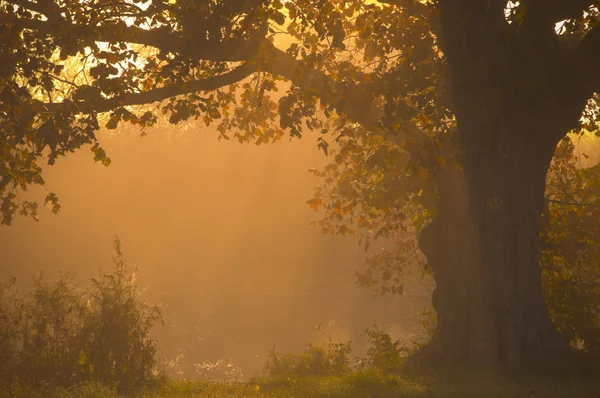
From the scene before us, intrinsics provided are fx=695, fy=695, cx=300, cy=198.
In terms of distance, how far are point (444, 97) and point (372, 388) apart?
17.8 feet

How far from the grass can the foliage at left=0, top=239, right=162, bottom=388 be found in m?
0.83

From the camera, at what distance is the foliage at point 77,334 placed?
12.9 metres

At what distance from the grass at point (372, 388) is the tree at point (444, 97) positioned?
1.37 m

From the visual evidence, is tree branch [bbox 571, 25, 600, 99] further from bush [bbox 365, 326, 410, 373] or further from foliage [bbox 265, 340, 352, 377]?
foliage [bbox 265, 340, 352, 377]

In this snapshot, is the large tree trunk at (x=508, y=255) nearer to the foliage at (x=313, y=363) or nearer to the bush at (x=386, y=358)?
the bush at (x=386, y=358)

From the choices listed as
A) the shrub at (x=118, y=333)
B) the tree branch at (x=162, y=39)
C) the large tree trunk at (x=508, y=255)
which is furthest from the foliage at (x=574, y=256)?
the shrub at (x=118, y=333)

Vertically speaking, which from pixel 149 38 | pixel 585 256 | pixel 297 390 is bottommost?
pixel 297 390

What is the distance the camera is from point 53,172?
238 feet

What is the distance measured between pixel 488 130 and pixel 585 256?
5780 mm

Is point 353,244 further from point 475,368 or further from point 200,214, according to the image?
point 475,368

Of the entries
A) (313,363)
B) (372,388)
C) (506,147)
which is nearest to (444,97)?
(506,147)

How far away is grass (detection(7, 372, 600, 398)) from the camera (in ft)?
29.6

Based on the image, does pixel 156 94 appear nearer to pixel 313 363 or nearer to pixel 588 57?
pixel 313 363

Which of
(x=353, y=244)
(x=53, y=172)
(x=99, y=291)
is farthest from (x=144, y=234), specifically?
(x=99, y=291)
